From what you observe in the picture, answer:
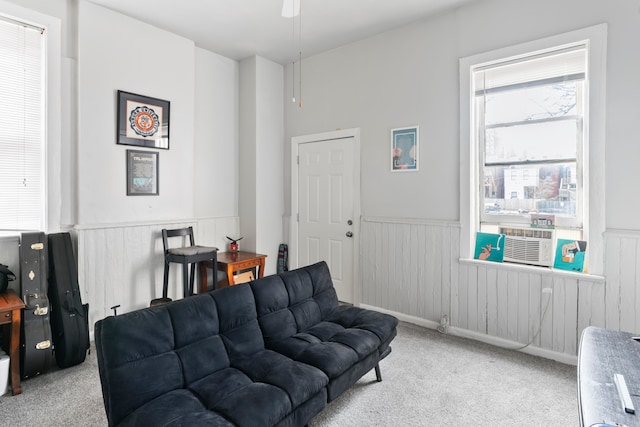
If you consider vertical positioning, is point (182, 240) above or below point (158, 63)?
below

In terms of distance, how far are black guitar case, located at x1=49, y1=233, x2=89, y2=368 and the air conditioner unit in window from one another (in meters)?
3.58

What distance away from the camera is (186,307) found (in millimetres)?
1895

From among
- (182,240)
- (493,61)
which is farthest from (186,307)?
(493,61)

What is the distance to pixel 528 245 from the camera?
3053 mm

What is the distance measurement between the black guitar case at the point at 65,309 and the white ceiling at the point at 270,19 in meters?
2.25

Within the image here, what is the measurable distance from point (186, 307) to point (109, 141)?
228 cm

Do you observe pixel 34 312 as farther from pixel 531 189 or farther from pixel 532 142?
pixel 532 142

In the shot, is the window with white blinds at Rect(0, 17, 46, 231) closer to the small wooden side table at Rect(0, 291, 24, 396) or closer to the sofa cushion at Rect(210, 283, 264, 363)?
the small wooden side table at Rect(0, 291, 24, 396)

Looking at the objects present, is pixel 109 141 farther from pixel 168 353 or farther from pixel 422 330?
pixel 422 330

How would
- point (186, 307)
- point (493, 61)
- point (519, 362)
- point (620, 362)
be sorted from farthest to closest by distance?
point (493, 61) < point (519, 362) < point (186, 307) < point (620, 362)

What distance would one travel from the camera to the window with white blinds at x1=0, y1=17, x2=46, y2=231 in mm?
2857

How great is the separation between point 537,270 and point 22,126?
439 cm

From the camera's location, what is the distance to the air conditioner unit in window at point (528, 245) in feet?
9.71

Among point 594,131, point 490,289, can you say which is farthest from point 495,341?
point 594,131
